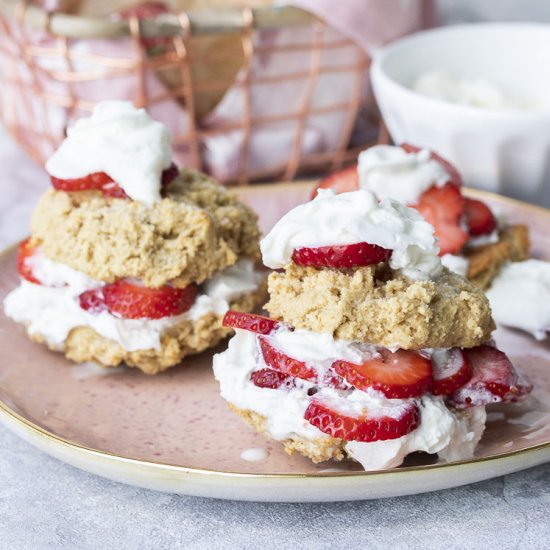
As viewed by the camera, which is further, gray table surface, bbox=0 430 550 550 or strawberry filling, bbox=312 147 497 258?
strawberry filling, bbox=312 147 497 258

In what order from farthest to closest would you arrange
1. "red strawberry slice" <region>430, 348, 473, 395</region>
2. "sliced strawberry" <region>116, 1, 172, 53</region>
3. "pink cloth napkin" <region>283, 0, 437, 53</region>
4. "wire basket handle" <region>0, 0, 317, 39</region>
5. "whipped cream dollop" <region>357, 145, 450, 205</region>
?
"sliced strawberry" <region>116, 1, 172, 53</region>, "pink cloth napkin" <region>283, 0, 437, 53</region>, "wire basket handle" <region>0, 0, 317, 39</region>, "whipped cream dollop" <region>357, 145, 450, 205</region>, "red strawberry slice" <region>430, 348, 473, 395</region>

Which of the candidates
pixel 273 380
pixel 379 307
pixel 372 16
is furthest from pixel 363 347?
pixel 372 16

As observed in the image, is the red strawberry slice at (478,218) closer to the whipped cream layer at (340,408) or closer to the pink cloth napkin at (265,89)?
the whipped cream layer at (340,408)

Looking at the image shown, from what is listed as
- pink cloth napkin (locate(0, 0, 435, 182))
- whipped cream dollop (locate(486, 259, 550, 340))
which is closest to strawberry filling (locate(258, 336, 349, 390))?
whipped cream dollop (locate(486, 259, 550, 340))

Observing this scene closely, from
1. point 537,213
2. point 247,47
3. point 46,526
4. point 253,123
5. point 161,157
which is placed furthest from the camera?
point 253,123

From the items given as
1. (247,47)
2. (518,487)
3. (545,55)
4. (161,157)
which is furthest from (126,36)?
(518,487)

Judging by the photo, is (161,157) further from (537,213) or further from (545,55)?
(545,55)

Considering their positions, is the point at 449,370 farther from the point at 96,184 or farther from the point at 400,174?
the point at 96,184

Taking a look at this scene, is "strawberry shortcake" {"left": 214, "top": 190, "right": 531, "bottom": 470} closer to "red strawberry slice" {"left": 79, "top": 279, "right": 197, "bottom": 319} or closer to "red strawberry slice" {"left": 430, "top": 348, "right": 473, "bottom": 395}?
"red strawberry slice" {"left": 430, "top": 348, "right": 473, "bottom": 395}
